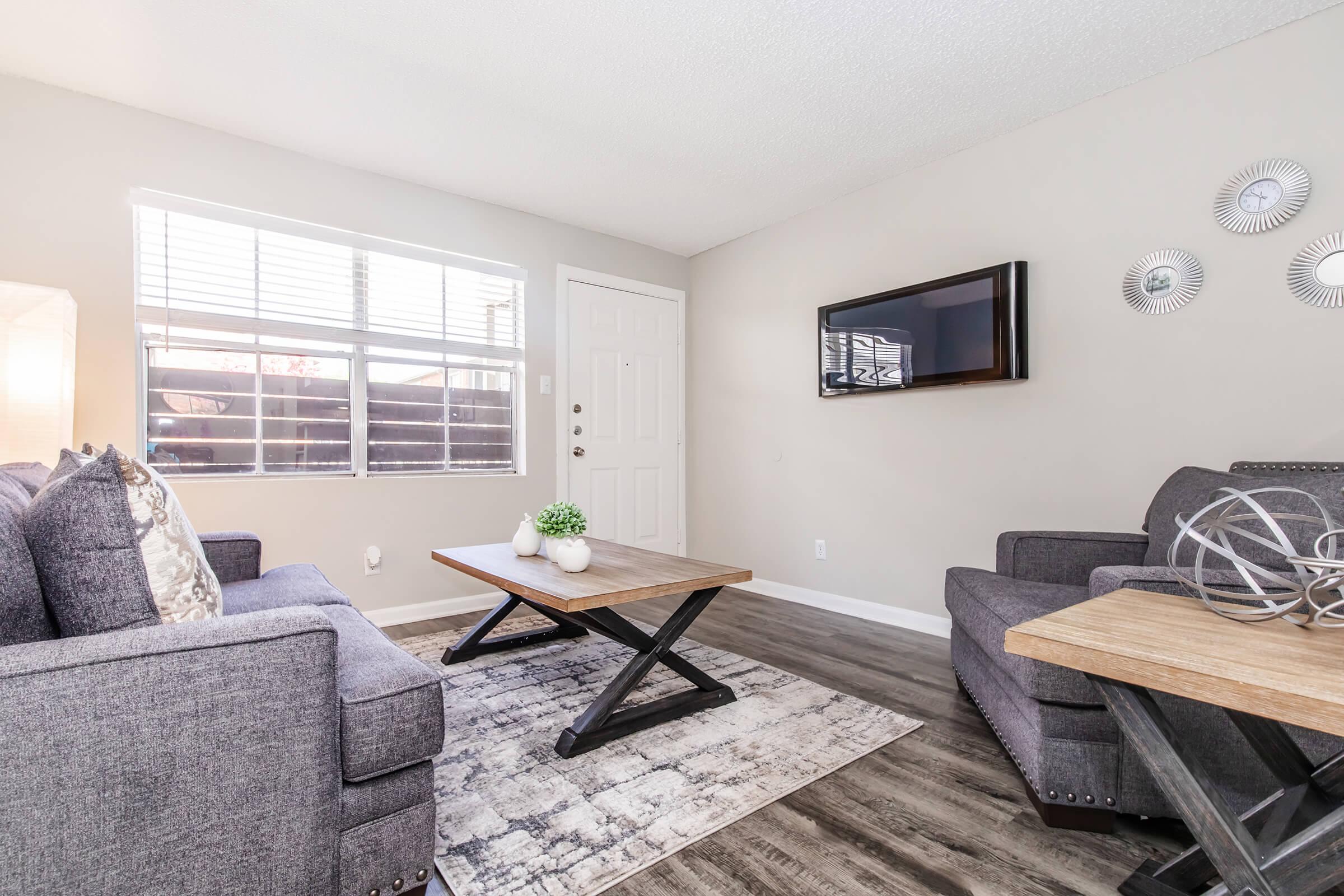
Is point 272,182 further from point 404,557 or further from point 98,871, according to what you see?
point 98,871

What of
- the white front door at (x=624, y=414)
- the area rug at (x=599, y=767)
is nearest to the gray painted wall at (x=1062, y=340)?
the white front door at (x=624, y=414)

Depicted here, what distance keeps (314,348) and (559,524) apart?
185 cm

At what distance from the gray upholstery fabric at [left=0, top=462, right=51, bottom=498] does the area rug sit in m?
1.31

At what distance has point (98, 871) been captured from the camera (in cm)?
91

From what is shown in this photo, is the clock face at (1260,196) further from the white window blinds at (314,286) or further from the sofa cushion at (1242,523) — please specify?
the white window blinds at (314,286)

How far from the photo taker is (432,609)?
347 centimetres

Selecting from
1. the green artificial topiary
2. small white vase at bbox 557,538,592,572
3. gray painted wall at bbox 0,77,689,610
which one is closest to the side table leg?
small white vase at bbox 557,538,592,572

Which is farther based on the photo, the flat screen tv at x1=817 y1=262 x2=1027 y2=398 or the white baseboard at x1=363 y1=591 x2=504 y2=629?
the white baseboard at x1=363 y1=591 x2=504 y2=629

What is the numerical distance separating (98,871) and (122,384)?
8.34ft

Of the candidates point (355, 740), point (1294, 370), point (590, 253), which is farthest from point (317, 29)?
point (1294, 370)

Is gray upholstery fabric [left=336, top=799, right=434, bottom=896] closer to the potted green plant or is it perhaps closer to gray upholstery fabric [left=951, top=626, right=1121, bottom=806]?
the potted green plant

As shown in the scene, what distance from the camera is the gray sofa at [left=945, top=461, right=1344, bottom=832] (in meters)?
1.36

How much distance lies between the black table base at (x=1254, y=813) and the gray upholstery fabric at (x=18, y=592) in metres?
1.76

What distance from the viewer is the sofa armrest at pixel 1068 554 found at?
2.12 metres
